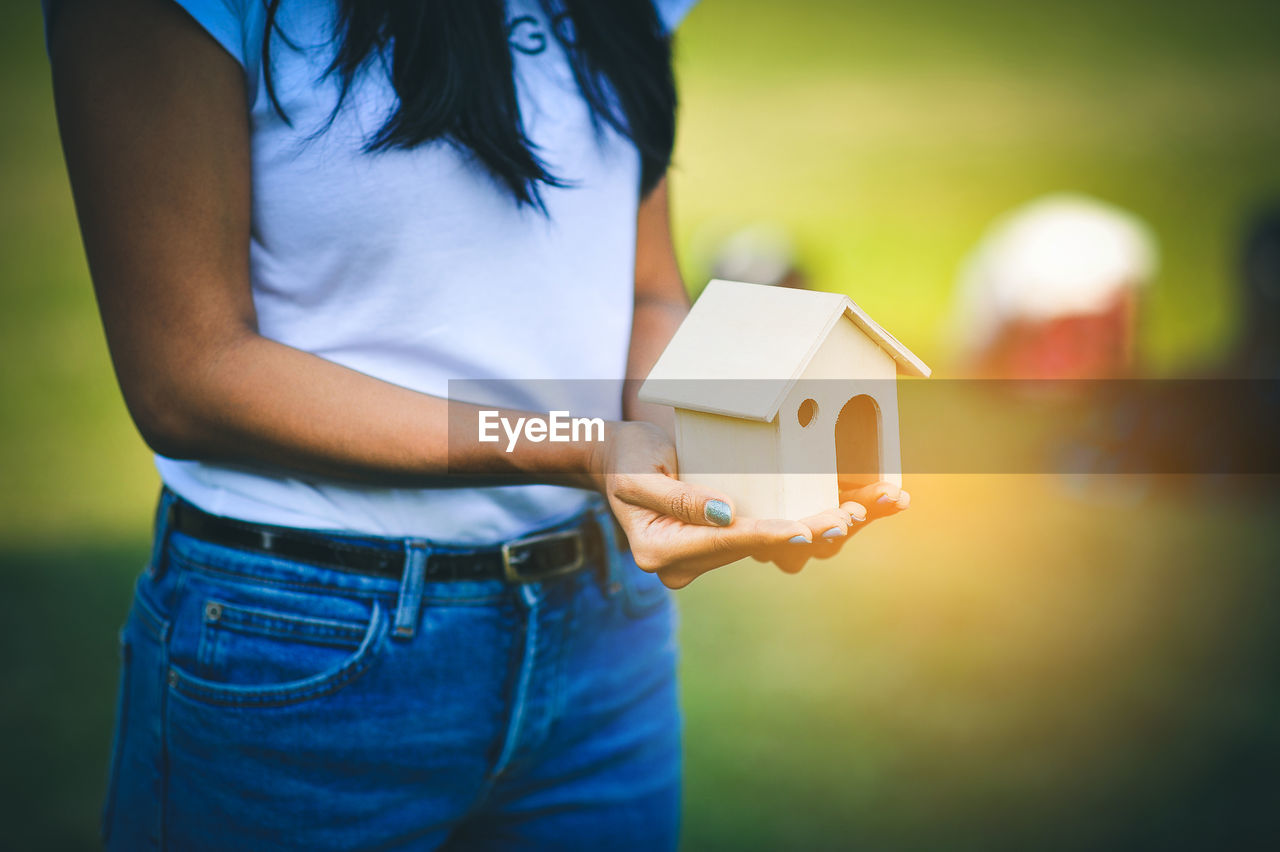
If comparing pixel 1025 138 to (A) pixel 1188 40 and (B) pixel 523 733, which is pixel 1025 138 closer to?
(A) pixel 1188 40

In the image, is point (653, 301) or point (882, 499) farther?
point (653, 301)

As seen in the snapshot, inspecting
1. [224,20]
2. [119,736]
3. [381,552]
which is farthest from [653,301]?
[119,736]

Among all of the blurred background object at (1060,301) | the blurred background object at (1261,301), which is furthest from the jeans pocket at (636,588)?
the blurred background object at (1060,301)

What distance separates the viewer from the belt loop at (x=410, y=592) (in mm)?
1226

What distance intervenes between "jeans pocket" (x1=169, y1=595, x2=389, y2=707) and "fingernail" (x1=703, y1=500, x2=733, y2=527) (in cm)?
41

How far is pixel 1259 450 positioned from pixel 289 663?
6282 mm

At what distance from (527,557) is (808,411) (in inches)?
15.7

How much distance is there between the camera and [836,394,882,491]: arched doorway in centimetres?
141

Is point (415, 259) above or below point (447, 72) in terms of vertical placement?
below

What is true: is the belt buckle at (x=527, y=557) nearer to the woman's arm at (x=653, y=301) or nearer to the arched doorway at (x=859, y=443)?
the woman's arm at (x=653, y=301)

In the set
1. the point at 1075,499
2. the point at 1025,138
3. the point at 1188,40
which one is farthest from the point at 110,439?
the point at 1188,40

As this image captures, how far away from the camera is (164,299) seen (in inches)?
45.7

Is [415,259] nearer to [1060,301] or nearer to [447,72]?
[447,72]

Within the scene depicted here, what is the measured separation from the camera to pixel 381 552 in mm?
1232
